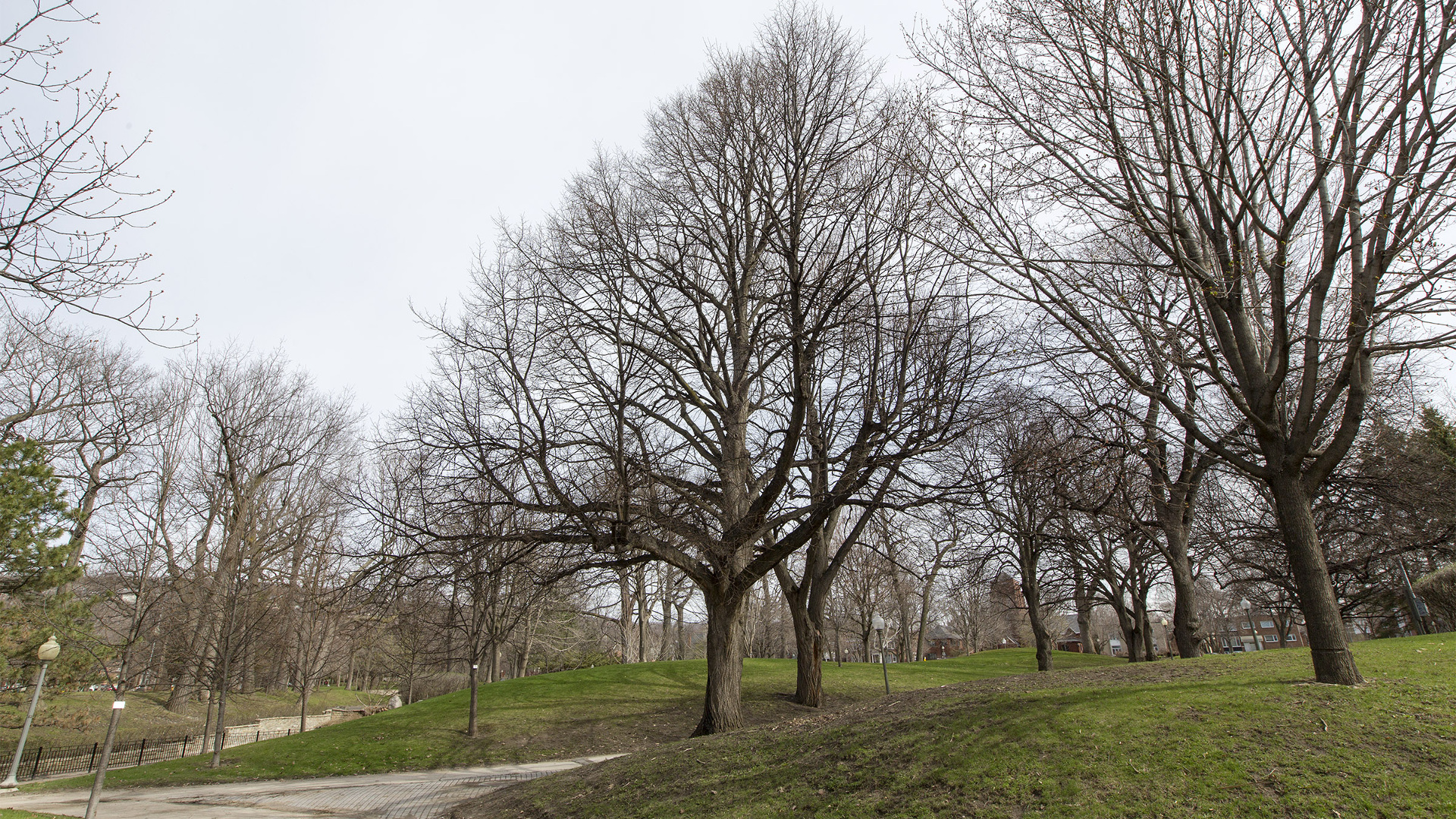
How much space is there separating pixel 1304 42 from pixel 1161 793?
7266 mm

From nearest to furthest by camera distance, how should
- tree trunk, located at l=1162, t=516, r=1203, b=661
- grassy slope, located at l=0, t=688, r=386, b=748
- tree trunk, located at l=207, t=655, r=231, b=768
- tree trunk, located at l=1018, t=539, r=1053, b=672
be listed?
1. tree trunk, located at l=1162, t=516, r=1203, b=661
2. tree trunk, located at l=207, t=655, r=231, b=768
3. grassy slope, located at l=0, t=688, r=386, b=748
4. tree trunk, located at l=1018, t=539, r=1053, b=672

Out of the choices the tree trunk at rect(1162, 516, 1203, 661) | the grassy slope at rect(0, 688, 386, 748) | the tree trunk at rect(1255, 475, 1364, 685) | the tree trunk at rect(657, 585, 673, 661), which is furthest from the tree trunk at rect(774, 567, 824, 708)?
the grassy slope at rect(0, 688, 386, 748)

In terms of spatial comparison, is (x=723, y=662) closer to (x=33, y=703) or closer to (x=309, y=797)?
(x=309, y=797)

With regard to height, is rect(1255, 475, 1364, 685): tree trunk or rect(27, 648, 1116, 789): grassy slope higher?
rect(1255, 475, 1364, 685): tree trunk

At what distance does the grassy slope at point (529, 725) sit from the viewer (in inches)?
636

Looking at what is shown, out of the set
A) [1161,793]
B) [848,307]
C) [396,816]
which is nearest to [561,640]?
[396,816]

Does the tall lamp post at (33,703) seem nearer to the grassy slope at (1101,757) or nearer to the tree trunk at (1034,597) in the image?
the grassy slope at (1101,757)

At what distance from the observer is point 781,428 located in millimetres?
12156

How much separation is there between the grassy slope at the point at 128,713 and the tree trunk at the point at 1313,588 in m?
29.3

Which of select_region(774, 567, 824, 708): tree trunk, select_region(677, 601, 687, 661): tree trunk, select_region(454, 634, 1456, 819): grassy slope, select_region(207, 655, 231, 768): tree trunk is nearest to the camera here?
select_region(454, 634, 1456, 819): grassy slope

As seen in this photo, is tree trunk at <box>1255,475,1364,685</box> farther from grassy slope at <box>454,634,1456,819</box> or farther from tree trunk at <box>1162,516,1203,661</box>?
tree trunk at <box>1162,516,1203,661</box>

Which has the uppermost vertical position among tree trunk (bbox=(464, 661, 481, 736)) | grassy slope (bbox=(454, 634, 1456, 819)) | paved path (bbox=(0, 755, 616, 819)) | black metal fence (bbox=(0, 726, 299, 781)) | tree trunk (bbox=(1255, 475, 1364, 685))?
tree trunk (bbox=(1255, 475, 1364, 685))

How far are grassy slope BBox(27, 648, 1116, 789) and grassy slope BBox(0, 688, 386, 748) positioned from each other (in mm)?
4097

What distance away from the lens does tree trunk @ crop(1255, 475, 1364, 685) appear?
6.89m
